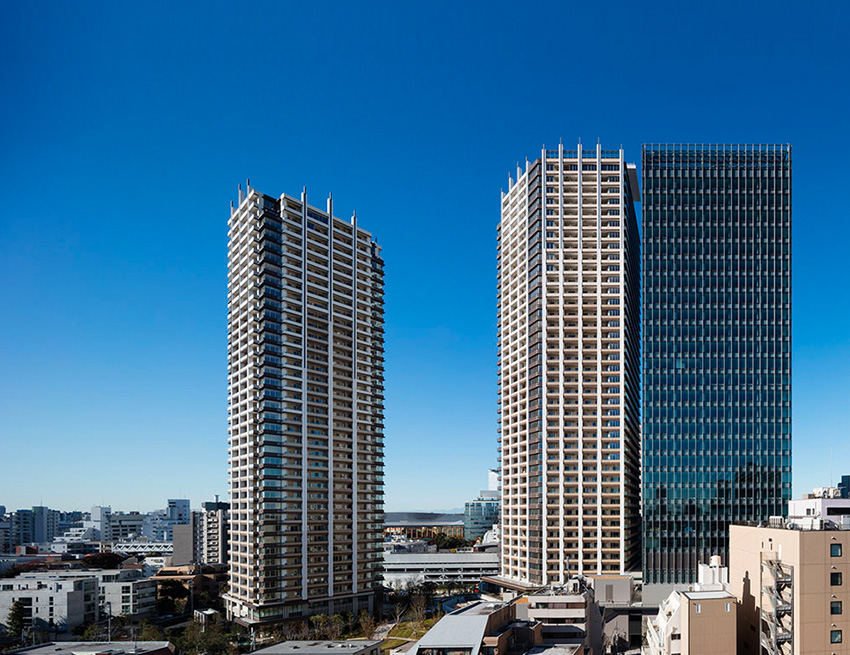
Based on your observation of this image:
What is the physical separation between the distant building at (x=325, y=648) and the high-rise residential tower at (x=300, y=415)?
28.2 metres

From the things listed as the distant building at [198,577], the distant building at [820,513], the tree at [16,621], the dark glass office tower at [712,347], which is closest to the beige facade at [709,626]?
the distant building at [820,513]

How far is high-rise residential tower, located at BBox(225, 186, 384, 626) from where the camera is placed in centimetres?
10231

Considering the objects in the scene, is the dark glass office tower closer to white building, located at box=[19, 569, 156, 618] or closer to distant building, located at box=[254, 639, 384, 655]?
distant building, located at box=[254, 639, 384, 655]

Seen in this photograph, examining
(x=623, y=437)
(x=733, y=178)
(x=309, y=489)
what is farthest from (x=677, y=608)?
(x=733, y=178)

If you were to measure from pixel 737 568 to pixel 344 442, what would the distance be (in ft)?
221

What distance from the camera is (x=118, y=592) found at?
4402 inches

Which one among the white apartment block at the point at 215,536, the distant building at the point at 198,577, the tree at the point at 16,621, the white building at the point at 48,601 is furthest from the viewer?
the white apartment block at the point at 215,536

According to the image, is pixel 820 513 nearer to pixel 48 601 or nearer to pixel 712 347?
pixel 712 347

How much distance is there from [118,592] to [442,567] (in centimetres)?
6329

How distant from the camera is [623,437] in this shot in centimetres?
10862

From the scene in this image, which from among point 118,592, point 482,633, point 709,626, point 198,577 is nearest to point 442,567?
point 198,577

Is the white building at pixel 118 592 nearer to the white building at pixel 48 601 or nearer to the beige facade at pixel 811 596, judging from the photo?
the white building at pixel 48 601

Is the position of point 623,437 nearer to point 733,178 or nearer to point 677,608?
point 733,178

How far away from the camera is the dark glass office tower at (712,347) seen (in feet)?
327
